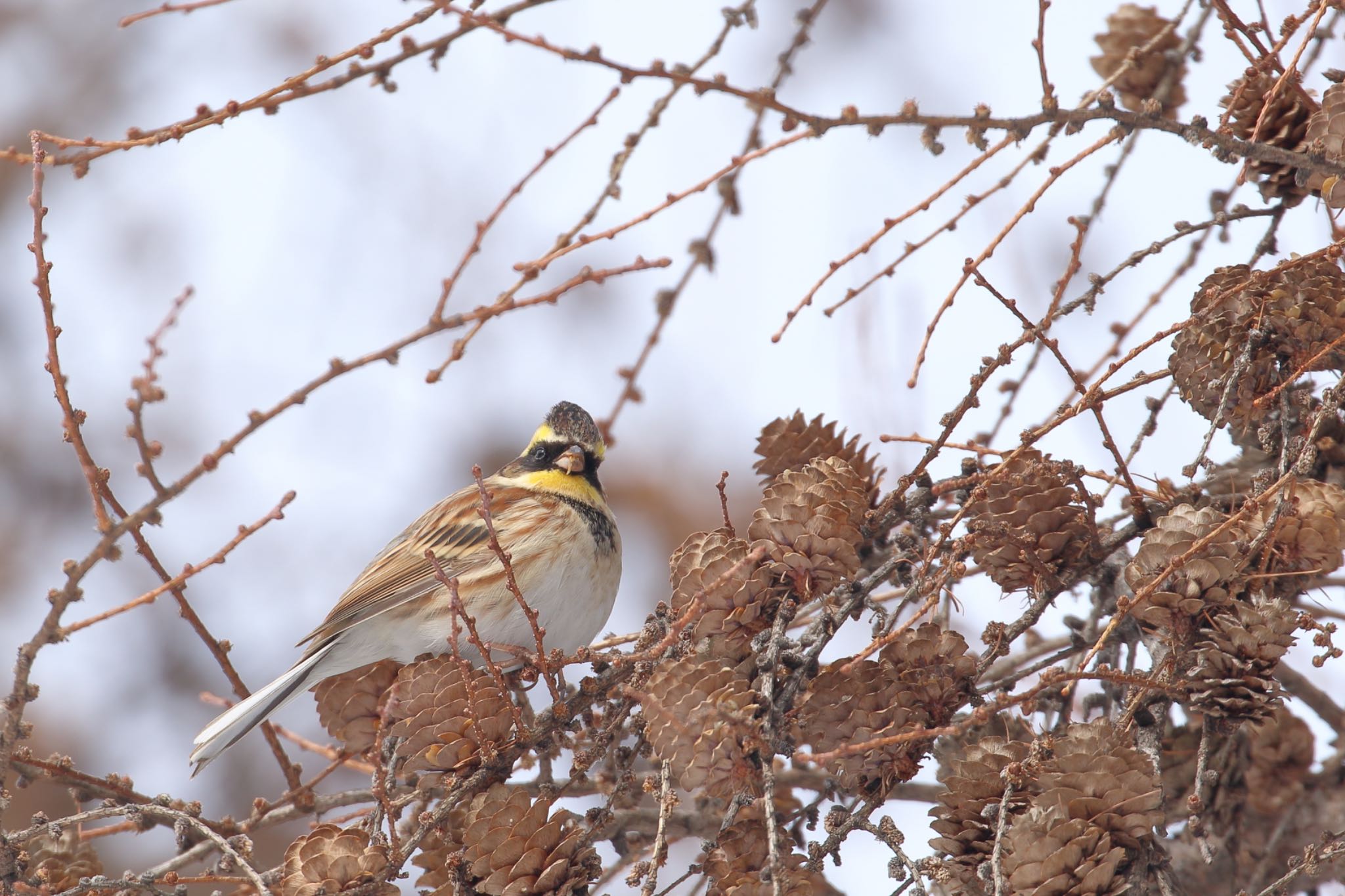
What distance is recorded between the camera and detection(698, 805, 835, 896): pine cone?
6.33 feet

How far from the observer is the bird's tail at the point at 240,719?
298 centimetres

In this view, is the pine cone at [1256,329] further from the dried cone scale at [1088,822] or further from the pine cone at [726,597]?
the pine cone at [726,597]

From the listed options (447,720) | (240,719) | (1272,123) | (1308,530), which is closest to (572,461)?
(240,719)

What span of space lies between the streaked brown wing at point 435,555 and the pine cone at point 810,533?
5.56 feet

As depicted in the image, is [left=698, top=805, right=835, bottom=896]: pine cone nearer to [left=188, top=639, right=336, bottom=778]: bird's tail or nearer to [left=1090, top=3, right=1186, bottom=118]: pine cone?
[left=188, top=639, right=336, bottom=778]: bird's tail

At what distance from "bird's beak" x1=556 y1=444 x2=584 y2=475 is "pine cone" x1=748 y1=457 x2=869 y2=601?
2.02 m

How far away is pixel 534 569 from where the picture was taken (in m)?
3.73

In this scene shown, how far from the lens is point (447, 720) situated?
227cm

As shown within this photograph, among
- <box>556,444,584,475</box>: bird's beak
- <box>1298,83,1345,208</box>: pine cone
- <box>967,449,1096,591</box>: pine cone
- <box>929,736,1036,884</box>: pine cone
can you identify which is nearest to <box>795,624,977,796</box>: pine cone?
<box>929,736,1036,884</box>: pine cone

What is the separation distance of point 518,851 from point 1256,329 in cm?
157

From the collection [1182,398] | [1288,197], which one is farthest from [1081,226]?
[1288,197]

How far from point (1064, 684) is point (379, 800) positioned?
1163 millimetres

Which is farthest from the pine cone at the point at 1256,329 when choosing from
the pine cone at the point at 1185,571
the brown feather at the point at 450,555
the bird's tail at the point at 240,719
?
the bird's tail at the point at 240,719

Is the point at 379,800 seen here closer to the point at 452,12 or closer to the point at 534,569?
the point at 452,12
